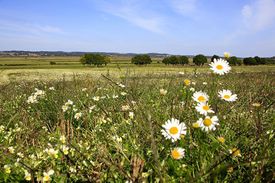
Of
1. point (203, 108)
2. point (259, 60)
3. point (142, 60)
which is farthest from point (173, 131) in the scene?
point (259, 60)


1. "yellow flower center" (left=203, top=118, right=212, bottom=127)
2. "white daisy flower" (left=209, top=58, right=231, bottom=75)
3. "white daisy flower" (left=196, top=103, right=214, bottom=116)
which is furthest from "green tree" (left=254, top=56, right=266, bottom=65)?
"yellow flower center" (left=203, top=118, right=212, bottom=127)

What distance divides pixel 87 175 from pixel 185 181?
2.32ft

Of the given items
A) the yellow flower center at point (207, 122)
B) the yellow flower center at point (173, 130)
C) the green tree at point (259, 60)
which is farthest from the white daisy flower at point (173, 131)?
the green tree at point (259, 60)

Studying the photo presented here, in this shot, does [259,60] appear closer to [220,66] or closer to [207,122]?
[220,66]

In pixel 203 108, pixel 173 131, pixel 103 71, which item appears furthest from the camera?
pixel 103 71

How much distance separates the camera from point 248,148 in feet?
7.75

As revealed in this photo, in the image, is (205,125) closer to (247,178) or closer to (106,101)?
(247,178)

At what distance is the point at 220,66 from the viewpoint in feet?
8.24

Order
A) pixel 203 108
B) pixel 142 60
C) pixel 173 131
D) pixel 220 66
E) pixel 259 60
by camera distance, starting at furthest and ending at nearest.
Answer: pixel 259 60 → pixel 142 60 → pixel 220 66 → pixel 203 108 → pixel 173 131

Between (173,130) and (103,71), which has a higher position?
(173,130)

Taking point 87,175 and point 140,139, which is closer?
point 87,175

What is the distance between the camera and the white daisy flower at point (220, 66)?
240cm

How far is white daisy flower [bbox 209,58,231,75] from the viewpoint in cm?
240

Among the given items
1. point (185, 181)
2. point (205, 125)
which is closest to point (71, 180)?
point (185, 181)
